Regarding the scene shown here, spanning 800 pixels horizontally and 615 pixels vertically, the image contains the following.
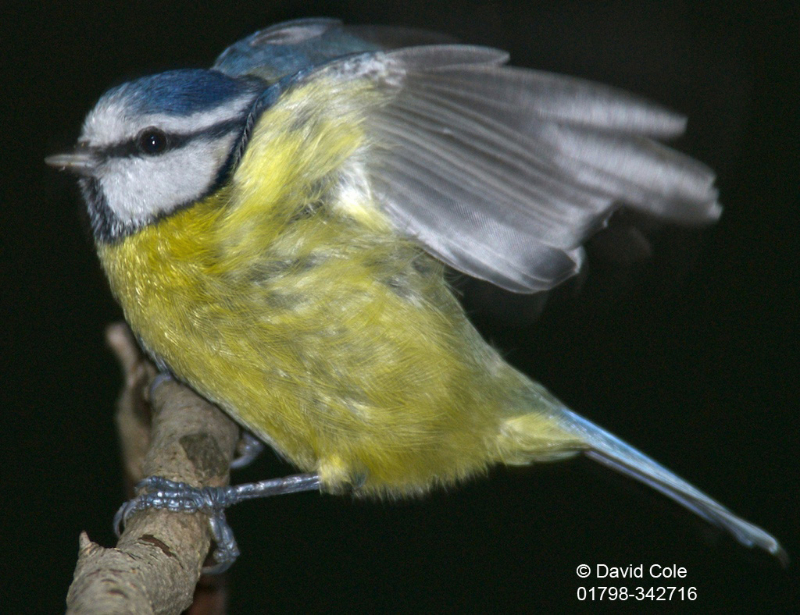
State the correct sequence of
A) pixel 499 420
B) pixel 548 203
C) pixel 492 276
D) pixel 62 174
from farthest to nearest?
pixel 499 420 → pixel 62 174 → pixel 492 276 → pixel 548 203

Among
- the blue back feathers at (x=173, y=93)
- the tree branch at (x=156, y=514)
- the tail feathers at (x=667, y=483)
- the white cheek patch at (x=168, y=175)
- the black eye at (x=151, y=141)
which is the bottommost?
the tail feathers at (x=667, y=483)

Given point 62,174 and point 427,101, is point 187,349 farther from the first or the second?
point 427,101

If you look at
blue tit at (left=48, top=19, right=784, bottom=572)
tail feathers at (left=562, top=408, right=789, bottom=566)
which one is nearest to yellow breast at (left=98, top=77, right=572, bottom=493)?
blue tit at (left=48, top=19, right=784, bottom=572)

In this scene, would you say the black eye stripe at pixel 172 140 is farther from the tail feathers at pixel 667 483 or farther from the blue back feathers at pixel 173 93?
A: the tail feathers at pixel 667 483

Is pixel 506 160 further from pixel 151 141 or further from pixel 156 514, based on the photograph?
pixel 156 514

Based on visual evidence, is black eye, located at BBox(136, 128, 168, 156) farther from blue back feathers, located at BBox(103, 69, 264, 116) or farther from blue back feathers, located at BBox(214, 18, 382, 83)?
blue back feathers, located at BBox(214, 18, 382, 83)

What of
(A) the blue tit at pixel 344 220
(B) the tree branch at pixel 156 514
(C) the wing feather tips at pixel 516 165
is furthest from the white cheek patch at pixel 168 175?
(B) the tree branch at pixel 156 514

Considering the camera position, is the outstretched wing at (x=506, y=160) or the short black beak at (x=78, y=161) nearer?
the outstretched wing at (x=506, y=160)

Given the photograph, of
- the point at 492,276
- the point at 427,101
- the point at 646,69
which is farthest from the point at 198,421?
the point at 646,69
